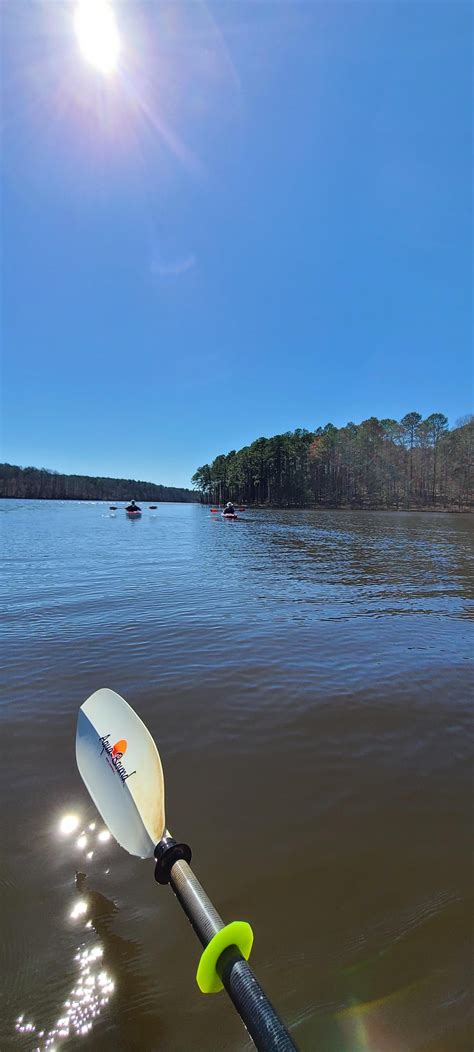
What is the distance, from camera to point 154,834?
2.82m

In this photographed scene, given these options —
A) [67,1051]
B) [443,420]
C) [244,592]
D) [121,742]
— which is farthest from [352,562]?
[443,420]

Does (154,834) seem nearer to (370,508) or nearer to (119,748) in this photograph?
(119,748)

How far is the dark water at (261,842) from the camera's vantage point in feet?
7.57

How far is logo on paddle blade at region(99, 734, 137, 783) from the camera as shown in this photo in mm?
3336

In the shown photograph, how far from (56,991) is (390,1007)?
6.27 feet

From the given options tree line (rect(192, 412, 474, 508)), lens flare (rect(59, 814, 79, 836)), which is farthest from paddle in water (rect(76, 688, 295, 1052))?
tree line (rect(192, 412, 474, 508))

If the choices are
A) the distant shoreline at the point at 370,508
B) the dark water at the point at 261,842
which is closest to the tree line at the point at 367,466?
the distant shoreline at the point at 370,508

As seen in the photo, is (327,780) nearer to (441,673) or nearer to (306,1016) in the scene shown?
(306,1016)

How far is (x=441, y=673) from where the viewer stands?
23.9 ft

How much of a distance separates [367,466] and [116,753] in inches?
4481

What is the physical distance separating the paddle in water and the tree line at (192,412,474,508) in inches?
4133

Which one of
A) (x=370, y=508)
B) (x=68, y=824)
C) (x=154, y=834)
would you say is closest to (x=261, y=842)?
(x=154, y=834)

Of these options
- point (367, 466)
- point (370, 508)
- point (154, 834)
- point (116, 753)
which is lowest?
point (154, 834)

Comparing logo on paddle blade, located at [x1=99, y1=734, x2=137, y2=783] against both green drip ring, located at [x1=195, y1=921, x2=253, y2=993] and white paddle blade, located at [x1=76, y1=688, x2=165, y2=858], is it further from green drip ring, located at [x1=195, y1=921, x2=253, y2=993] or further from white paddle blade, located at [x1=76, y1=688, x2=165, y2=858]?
green drip ring, located at [x1=195, y1=921, x2=253, y2=993]
